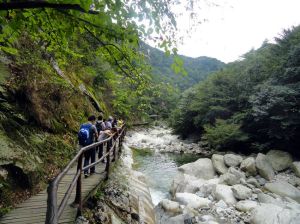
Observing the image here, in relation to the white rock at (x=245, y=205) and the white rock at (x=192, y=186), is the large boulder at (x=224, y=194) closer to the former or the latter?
the white rock at (x=245, y=205)

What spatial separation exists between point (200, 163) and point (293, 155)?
656 centimetres

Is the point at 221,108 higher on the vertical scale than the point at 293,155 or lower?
higher

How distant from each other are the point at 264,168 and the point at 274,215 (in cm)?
608

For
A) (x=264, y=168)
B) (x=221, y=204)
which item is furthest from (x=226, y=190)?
(x=264, y=168)

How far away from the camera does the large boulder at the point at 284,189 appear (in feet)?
37.7

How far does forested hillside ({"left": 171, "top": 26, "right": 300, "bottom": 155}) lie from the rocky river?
1.91 metres

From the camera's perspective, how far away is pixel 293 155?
16969 mm

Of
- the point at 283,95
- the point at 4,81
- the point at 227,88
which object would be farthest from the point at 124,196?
the point at 227,88

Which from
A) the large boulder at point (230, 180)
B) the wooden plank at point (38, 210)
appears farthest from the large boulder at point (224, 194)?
the wooden plank at point (38, 210)

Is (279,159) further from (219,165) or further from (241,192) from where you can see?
(241,192)

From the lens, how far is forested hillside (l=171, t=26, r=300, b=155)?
16359mm

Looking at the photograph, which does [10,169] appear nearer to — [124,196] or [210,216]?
[124,196]

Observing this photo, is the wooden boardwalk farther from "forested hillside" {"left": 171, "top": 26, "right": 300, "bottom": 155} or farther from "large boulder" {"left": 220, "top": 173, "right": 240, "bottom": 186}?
"forested hillside" {"left": 171, "top": 26, "right": 300, "bottom": 155}

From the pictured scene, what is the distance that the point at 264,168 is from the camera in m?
13.9
